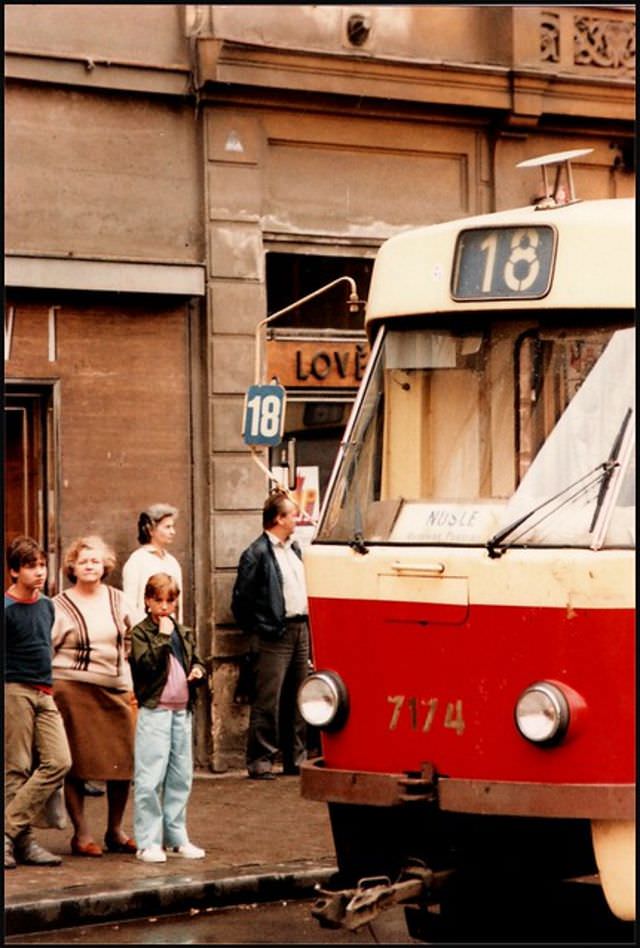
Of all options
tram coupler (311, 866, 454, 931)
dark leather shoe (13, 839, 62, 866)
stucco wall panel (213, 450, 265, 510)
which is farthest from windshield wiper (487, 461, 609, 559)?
stucco wall panel (213, 450, 265, 510)

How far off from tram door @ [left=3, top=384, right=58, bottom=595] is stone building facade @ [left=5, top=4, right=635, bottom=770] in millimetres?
17

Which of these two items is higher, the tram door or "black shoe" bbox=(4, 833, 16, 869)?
the tram door

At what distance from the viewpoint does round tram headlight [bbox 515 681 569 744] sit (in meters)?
8.54

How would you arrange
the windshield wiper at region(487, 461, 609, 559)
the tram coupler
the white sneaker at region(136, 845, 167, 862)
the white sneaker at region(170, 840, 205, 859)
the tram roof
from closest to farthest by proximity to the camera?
the tram coupler → the windshield wiper at region(487, 461, 609, 559) → the tram roof → the white sneaker at region(136, 845, 167, 862) → the white sneaker at region(170, 840, 205, 859)

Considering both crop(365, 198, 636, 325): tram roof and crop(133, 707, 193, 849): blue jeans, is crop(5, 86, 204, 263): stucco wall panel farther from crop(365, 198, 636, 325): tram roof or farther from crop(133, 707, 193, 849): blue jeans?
crop(365, 198, 636, 325): tram roof

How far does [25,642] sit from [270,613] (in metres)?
3.97

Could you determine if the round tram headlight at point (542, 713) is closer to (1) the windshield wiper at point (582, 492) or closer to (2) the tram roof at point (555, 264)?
(1) the windshield wiper at point (582, 492)

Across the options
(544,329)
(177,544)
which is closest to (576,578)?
(544,329)

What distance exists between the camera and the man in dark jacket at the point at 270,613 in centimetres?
1529

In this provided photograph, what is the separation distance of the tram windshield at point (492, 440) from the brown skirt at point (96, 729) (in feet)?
8.93

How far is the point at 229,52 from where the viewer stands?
15.6 meters

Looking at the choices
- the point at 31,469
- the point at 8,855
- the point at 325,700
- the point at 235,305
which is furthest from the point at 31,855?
the point at 235,305

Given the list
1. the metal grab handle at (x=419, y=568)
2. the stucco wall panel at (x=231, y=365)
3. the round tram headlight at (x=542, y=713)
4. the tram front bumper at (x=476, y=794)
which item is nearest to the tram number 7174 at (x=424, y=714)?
A: the tram front bumper at (x=476, y=794)

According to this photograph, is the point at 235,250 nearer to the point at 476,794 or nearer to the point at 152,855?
the point at 152,855
